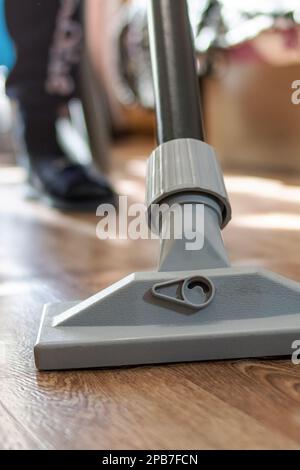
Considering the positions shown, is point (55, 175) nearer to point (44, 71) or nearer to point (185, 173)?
point (44, 71)

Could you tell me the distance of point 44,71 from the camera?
1637 mm

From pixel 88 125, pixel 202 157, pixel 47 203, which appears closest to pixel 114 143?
pixel 88 125

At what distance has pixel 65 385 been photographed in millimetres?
542

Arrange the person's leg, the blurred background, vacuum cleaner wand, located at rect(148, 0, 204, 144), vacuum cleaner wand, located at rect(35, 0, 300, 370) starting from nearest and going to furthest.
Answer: vacuum cleaner wand, located at rect(35, 0, 300, 370) → vacuum cleaner wand, located at rect(148, 0, 204, 144) → the person's leg → the blurred background

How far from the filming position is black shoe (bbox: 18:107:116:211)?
1475 mm

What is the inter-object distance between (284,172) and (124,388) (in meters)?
1.62

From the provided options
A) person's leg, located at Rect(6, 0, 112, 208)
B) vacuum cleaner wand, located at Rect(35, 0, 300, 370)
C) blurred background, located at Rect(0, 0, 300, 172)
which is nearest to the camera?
vacuum cleaner wand, located at Rect(35, 0, 300, 370)

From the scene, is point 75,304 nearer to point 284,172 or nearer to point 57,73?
point 57,73

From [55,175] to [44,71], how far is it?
0.27m
